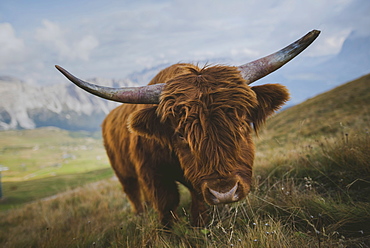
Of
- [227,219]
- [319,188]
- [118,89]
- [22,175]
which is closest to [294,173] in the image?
[319,188]

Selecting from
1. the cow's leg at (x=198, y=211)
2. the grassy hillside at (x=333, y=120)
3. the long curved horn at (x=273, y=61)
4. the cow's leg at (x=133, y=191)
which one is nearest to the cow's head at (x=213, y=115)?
the long curved horn at (x=273, y=61)

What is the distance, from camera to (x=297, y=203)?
3.00 meters

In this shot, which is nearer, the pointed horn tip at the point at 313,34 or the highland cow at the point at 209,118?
the highland cow at the point at 209,118

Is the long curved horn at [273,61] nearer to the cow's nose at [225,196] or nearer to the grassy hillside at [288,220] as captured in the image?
the grassy hillside at [288,220]

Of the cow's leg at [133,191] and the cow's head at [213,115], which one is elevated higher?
the cow's head at [213,115]

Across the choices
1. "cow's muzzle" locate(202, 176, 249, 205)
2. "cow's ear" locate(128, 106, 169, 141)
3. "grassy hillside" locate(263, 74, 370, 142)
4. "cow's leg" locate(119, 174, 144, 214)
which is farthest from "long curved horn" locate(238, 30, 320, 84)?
"cow's leg" locate(119, 174, 144, 214)

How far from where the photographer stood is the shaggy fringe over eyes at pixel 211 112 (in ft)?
8.18

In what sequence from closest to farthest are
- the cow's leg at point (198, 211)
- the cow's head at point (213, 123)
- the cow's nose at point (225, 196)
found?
the cow's nose at point (225, 196) < the cow's head at point (213, 123) < the cow's leg at point (198, 211)

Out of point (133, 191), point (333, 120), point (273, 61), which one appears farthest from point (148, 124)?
point (333, 120)

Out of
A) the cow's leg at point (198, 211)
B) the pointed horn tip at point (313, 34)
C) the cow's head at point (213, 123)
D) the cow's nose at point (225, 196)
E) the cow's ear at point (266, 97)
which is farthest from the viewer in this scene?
the cow's leg at point (198, 211)

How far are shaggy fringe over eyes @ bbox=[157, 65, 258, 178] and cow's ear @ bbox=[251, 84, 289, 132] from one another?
20 centimetres

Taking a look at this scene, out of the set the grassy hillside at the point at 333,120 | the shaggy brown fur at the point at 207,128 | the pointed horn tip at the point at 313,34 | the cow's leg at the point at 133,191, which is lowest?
the grassy hillside at the point at 333,120

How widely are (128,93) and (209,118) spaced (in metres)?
1.09

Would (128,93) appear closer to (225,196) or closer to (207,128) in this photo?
(207,128)
